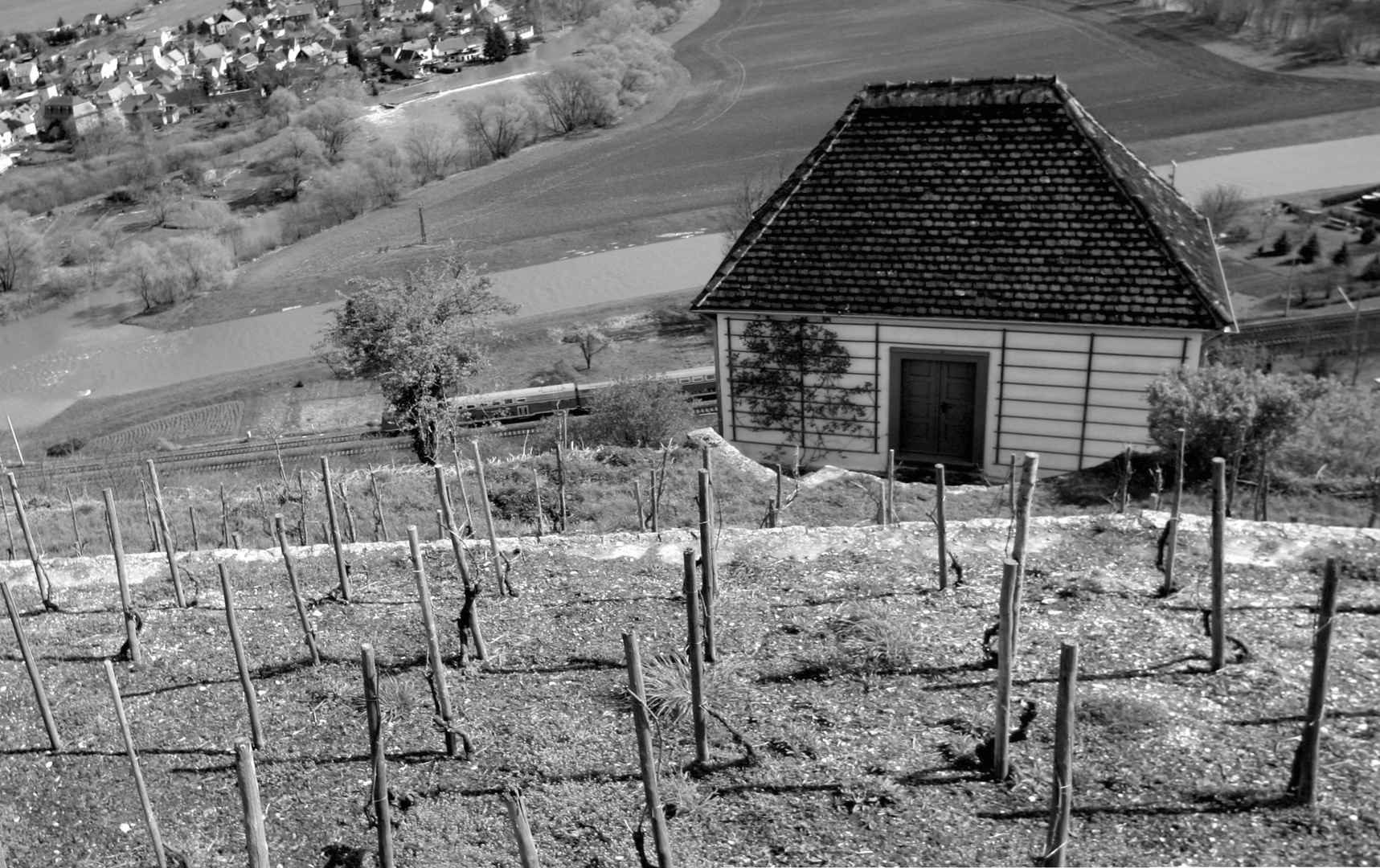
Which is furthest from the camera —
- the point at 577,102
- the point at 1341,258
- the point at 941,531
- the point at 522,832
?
the point at 577,102

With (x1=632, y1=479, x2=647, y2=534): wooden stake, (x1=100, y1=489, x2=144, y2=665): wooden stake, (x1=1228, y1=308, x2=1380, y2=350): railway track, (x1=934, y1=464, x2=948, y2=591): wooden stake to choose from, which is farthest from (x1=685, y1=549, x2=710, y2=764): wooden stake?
(x1=1228, y1=308, x2=1380, y2=350): railway track

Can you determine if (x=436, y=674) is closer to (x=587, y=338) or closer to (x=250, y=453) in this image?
(x=250, y=453)

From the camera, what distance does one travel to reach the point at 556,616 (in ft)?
40.0

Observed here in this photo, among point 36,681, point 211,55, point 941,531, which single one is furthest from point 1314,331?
point 211,55

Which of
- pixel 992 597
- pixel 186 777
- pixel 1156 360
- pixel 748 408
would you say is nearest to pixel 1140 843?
pixel 992 597

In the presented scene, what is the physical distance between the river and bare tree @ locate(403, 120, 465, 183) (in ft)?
71.4

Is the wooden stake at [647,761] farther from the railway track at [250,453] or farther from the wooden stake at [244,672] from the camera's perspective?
the railway track at [250,453]

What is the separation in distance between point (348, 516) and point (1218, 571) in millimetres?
10393

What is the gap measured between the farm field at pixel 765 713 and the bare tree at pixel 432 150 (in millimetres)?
66059

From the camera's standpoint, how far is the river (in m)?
50.8

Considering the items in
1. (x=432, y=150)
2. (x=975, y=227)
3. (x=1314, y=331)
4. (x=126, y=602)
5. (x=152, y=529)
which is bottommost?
(x=1314, y=331)

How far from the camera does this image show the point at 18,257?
209 ft

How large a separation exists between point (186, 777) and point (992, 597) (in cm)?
785

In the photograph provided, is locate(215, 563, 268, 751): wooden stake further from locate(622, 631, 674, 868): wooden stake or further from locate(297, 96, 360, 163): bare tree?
locate(297, 96, 360, 163): bare tree
